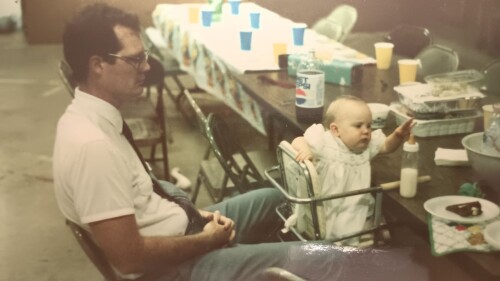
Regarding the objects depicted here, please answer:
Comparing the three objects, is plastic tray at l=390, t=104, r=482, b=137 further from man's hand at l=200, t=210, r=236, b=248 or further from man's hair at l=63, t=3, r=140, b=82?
man's hair at l=63, t=3, r=140, b=82

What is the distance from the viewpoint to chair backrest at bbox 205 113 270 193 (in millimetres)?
2171

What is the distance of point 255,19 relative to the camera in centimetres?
381

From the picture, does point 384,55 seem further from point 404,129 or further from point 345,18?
point 345,18

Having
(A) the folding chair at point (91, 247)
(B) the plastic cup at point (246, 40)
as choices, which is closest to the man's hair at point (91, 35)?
(A) the folding chair at point (91, 247)

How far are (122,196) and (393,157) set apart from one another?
81cm

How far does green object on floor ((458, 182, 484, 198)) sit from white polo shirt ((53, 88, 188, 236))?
80cm

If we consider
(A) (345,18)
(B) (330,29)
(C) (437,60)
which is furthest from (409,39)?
(A) (345,18)

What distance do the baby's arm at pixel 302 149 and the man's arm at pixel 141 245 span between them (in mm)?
307

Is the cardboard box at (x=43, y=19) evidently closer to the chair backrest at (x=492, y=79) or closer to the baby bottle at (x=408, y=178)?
the chair backrest at (x=492, y=79)

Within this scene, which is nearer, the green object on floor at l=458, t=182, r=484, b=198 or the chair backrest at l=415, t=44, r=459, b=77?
the green object on floor at l=458, t=182, r=484, b=198

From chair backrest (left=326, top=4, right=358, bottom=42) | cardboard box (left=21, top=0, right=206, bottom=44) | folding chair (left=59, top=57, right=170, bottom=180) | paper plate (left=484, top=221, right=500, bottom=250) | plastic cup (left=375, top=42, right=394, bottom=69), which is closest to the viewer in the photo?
paper plate (left=484, top=221, right=500, bottom=250)

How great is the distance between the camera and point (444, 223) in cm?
150

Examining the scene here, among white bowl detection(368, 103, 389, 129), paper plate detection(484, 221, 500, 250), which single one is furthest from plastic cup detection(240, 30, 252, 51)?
paper plate detection(484, 221, 500, 250)

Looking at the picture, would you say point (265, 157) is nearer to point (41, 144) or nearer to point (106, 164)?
point (106, 164)
